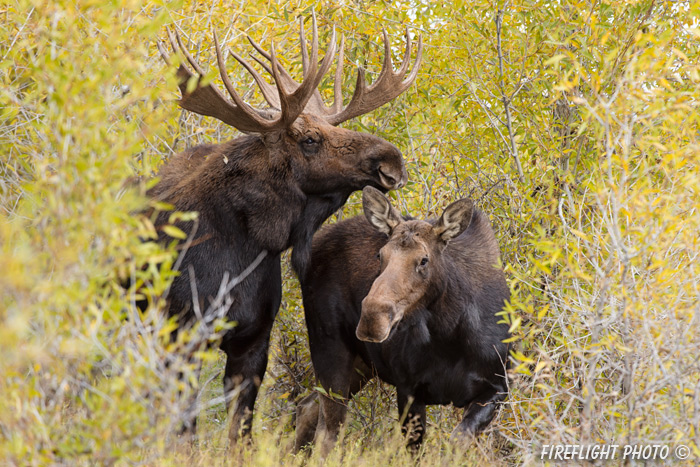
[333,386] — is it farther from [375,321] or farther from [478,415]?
[375,321]

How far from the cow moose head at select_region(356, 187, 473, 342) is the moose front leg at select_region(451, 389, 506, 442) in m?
0.83

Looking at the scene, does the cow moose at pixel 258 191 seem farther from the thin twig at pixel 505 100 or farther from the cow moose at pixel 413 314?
the thin twig at pixel 505 100

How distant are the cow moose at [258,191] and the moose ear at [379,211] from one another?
0.16m

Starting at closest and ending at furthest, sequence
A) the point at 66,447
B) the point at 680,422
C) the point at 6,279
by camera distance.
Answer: the point at 6,279
the point at 66,447
the point at 680,422

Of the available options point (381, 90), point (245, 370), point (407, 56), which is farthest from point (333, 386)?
point (407, 56)

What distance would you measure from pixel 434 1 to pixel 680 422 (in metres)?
4.34

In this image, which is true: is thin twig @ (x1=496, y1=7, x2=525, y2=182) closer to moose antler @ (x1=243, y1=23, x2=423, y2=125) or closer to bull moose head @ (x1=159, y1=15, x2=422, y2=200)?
moose antler @ (x1=243, y1=23, x2=423, y2=125)

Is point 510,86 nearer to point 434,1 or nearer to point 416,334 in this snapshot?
point 434,1

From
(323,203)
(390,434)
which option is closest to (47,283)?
(323,203)

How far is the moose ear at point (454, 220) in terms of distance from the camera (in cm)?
607

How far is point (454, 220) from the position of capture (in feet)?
20.2

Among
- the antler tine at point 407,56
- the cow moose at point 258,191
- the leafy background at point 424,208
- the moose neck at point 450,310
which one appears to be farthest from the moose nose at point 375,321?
the antler tine at point 407,56

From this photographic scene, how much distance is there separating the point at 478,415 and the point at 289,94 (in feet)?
8.56

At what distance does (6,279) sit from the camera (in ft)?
10.0
